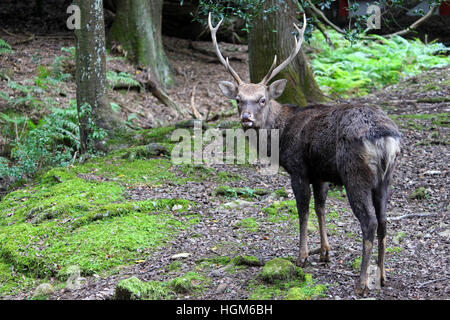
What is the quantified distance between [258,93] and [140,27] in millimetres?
8922

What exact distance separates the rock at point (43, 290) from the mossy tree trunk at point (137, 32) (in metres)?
9.88

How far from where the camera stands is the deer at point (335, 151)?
4672mm

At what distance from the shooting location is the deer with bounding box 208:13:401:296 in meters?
4.67

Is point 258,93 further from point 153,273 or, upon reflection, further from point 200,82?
point 200,82

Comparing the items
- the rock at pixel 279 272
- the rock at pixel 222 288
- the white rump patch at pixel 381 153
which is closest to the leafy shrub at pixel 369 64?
the white rump patch at pixel 381 153

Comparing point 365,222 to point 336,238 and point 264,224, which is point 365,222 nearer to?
point 336,238

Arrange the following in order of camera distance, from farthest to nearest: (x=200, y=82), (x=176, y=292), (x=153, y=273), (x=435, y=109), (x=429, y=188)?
(x=200, y=82) → (x=435, y=109) → (x=429, y=188) → (x=153, y=273) → (x=176, y=292)

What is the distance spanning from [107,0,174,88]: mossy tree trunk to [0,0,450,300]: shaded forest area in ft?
0.90

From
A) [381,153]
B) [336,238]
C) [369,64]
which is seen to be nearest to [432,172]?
[336,238]

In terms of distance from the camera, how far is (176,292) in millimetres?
4758

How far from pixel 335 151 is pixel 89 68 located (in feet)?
19.4

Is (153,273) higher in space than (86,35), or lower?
lower

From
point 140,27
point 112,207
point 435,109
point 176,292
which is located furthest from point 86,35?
point 435,109

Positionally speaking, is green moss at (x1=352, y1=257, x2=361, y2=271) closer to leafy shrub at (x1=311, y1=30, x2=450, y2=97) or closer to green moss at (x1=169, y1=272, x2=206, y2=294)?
green moss at (x1=169, y1=272, x2=206, y2=294)
